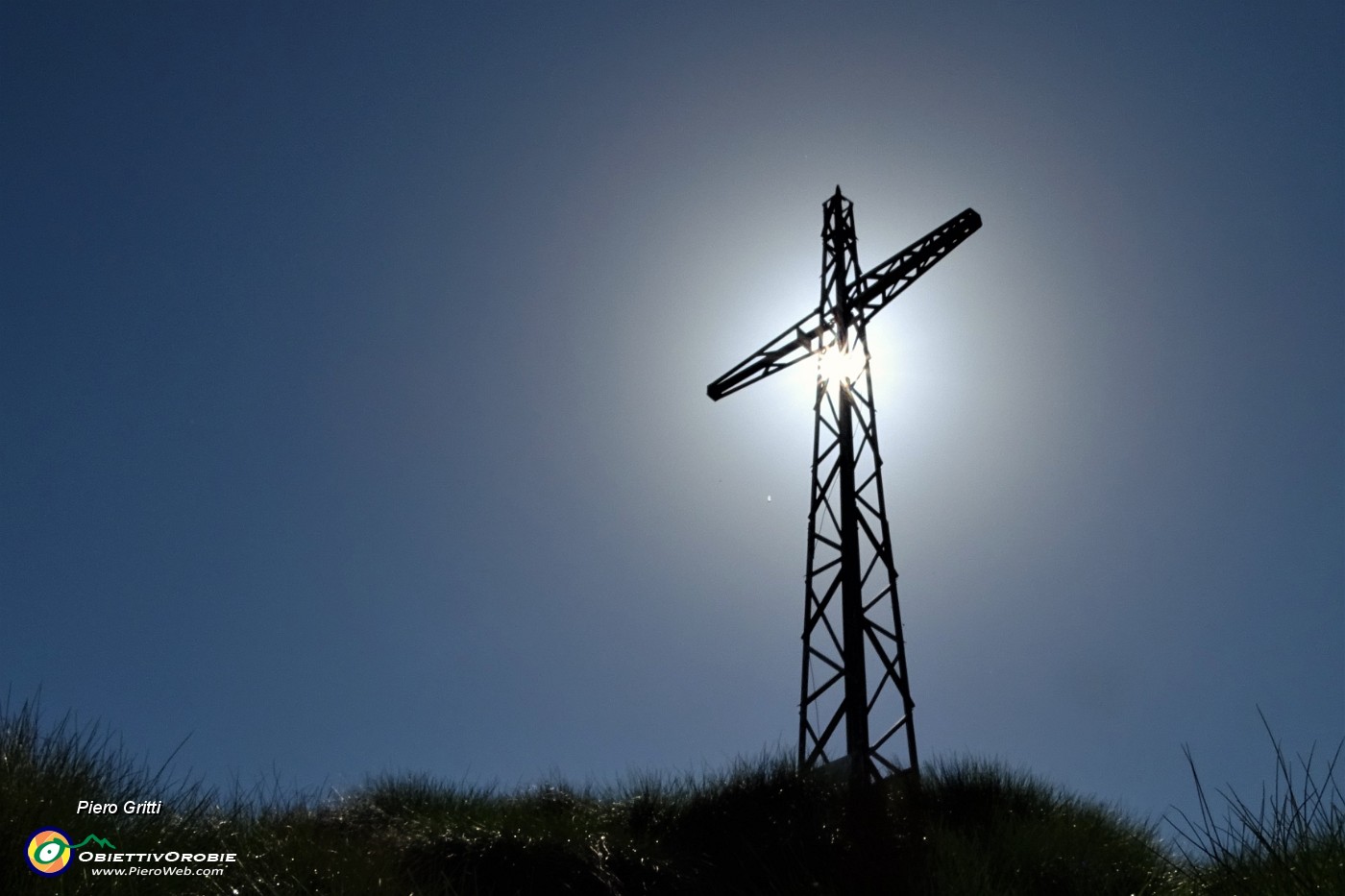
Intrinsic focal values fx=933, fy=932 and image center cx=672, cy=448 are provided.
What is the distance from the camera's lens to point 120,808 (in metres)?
6.22

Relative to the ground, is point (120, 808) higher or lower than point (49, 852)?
higher

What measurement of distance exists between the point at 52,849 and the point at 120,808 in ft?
2.69

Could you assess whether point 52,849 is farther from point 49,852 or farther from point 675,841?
point 675,841

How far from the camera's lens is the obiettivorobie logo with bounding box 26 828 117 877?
204 inches

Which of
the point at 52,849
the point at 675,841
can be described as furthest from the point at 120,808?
the point at 675,841

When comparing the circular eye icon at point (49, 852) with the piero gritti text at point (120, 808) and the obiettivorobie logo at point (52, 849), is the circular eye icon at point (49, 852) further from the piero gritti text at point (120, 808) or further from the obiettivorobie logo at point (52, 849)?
the piero gritti text at point (120, 808)

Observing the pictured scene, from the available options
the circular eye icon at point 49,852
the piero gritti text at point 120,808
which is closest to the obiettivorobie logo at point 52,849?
the circular eye icon at point 49,852

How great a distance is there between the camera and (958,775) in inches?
423

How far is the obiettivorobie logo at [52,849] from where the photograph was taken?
5191 mm

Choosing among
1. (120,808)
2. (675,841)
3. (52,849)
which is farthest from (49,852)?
(675,841)

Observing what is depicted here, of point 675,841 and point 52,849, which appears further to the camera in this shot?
point 675,841

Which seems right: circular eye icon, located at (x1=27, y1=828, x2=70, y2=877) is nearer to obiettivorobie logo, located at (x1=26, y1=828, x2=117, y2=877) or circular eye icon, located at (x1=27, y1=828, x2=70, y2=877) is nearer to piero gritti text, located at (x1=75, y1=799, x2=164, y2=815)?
obiettivorobie logo, located at (x1=26, y1=828, x2=117, y2=877)

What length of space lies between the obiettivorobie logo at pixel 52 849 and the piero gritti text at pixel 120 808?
0.96ft

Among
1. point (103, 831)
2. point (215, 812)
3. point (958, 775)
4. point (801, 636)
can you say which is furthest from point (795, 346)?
point (103, 831)
